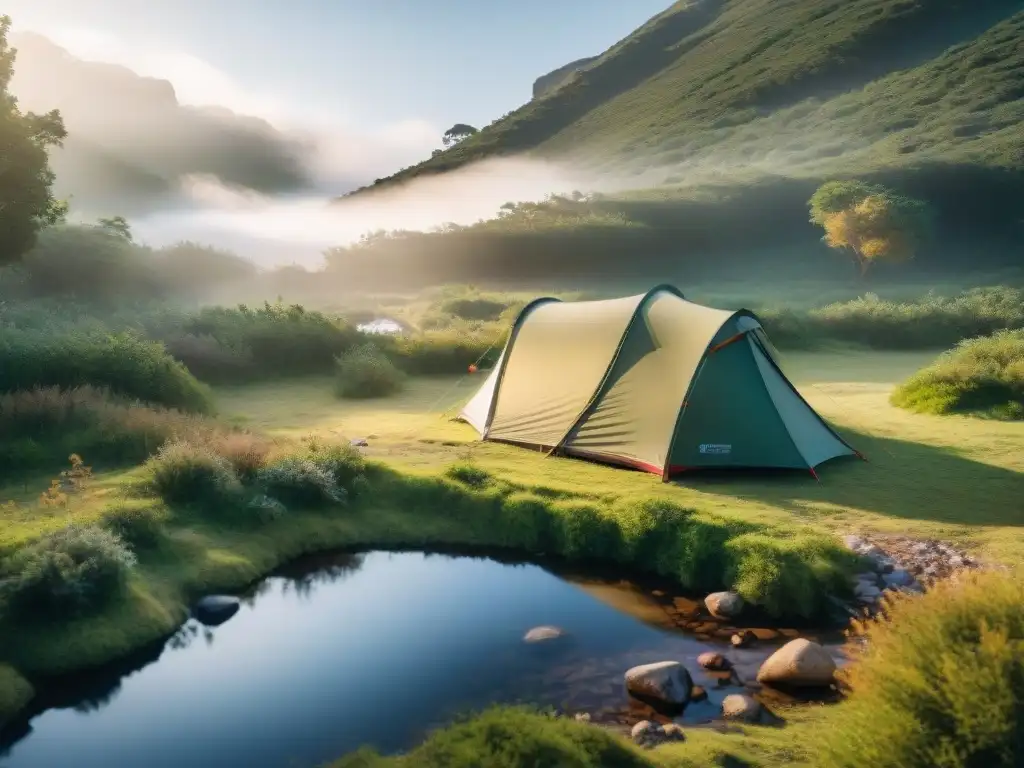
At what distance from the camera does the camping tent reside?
14.0 meters

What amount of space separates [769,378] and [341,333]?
18345 mm

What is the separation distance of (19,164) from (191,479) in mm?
12761

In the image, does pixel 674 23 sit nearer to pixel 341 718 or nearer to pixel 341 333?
pixel 341 333

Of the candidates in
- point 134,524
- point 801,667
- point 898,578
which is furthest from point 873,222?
point 134,524

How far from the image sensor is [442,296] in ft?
154

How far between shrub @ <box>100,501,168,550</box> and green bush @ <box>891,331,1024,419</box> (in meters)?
16.7

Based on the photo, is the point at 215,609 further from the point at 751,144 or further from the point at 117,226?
the point at 751,144

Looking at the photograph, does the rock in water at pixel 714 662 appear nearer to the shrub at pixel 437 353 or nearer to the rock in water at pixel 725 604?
the rock in water at pixel 725 604

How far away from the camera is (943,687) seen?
4.83 metres

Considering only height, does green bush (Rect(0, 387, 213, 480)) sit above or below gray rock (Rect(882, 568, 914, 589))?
above

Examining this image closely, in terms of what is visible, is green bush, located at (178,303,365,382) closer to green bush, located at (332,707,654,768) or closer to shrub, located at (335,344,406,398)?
shrub, located at (335,344,406,398)

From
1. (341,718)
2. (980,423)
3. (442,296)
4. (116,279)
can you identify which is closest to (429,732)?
(341,718)

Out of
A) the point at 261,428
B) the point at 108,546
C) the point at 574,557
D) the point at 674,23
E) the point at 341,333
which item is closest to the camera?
the point at 108,546

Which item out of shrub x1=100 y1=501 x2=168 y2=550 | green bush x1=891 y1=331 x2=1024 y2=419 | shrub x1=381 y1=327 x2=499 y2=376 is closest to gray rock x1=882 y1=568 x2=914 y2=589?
green bush x1=891 y1=331 x2=1024 y2=419
